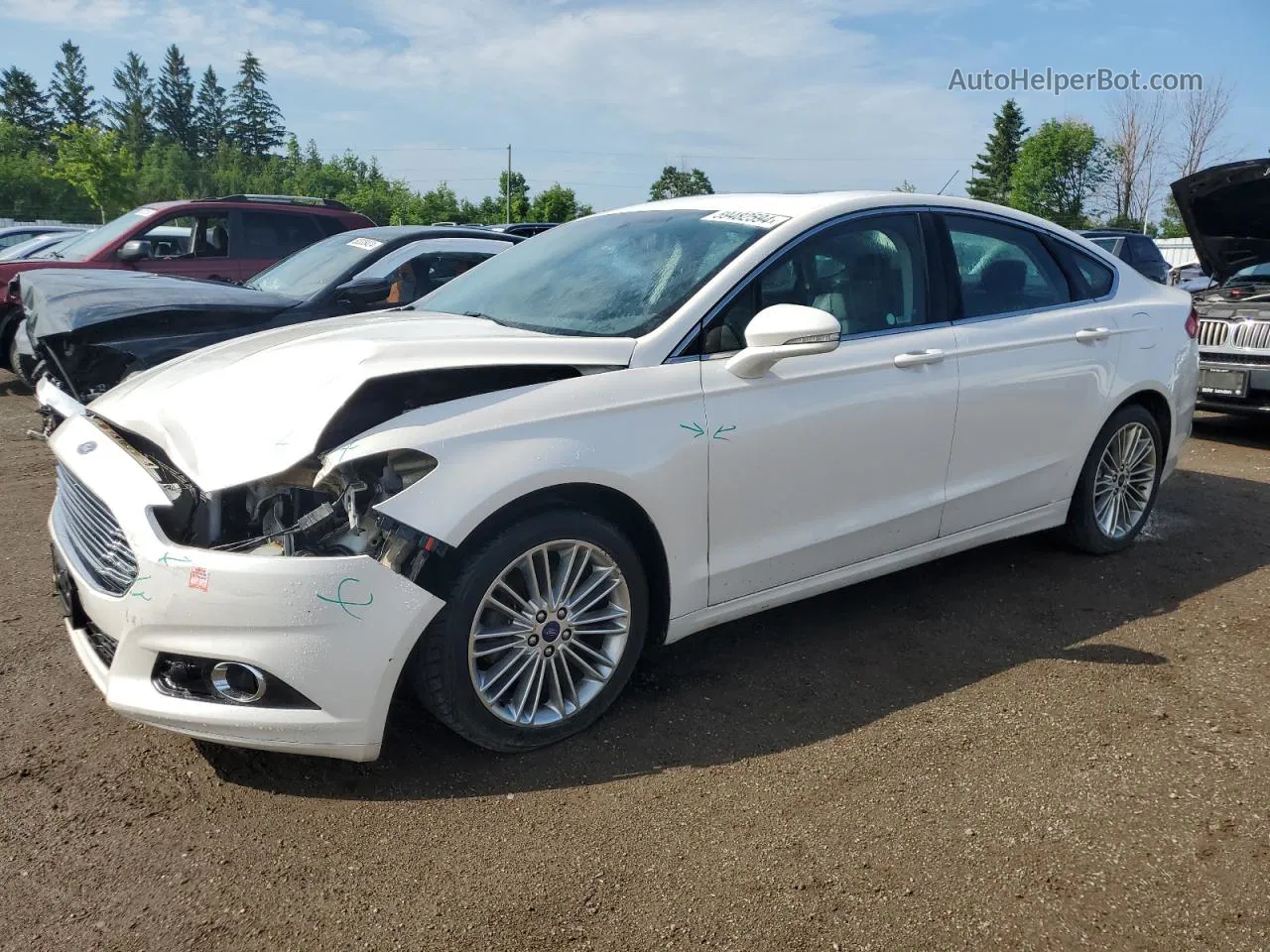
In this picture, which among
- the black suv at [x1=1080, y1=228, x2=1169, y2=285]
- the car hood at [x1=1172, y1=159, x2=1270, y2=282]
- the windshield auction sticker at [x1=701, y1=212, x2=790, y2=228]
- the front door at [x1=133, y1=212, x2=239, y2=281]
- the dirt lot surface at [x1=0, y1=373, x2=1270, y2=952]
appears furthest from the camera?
the black suv at [x1=1080, y1=228, x2=1169, y2=285]

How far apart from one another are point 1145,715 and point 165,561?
3.13 meters

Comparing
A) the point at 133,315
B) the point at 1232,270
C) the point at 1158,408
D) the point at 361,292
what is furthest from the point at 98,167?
the point at 1158,408

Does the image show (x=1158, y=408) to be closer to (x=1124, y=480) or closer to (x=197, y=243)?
(x=1124, y=480)

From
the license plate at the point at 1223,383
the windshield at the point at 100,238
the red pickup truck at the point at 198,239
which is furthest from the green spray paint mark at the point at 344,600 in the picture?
the windshield at the point at 100,238

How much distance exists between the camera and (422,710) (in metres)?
3.39

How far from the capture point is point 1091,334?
15.2 feet

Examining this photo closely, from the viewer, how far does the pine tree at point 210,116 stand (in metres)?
Answer: 92.1

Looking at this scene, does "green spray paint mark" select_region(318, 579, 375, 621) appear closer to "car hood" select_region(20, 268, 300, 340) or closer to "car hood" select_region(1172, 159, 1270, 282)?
"car hood" select_region(20, 268, 300, 340)

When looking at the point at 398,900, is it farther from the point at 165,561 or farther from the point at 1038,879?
the point at 1038,879

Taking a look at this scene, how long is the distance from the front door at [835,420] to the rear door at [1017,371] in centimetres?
16

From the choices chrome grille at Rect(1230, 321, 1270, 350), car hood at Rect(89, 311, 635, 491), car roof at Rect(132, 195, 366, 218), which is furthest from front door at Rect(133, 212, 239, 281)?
chrome grille at Rect(1230, 321, 1270, 350)

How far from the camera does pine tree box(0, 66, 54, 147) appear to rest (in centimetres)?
8388

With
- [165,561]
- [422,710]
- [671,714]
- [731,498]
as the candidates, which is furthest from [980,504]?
[165,561]

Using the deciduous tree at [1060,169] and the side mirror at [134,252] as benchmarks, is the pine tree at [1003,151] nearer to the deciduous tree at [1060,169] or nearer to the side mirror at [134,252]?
the deciduous tree at [1060,169]
